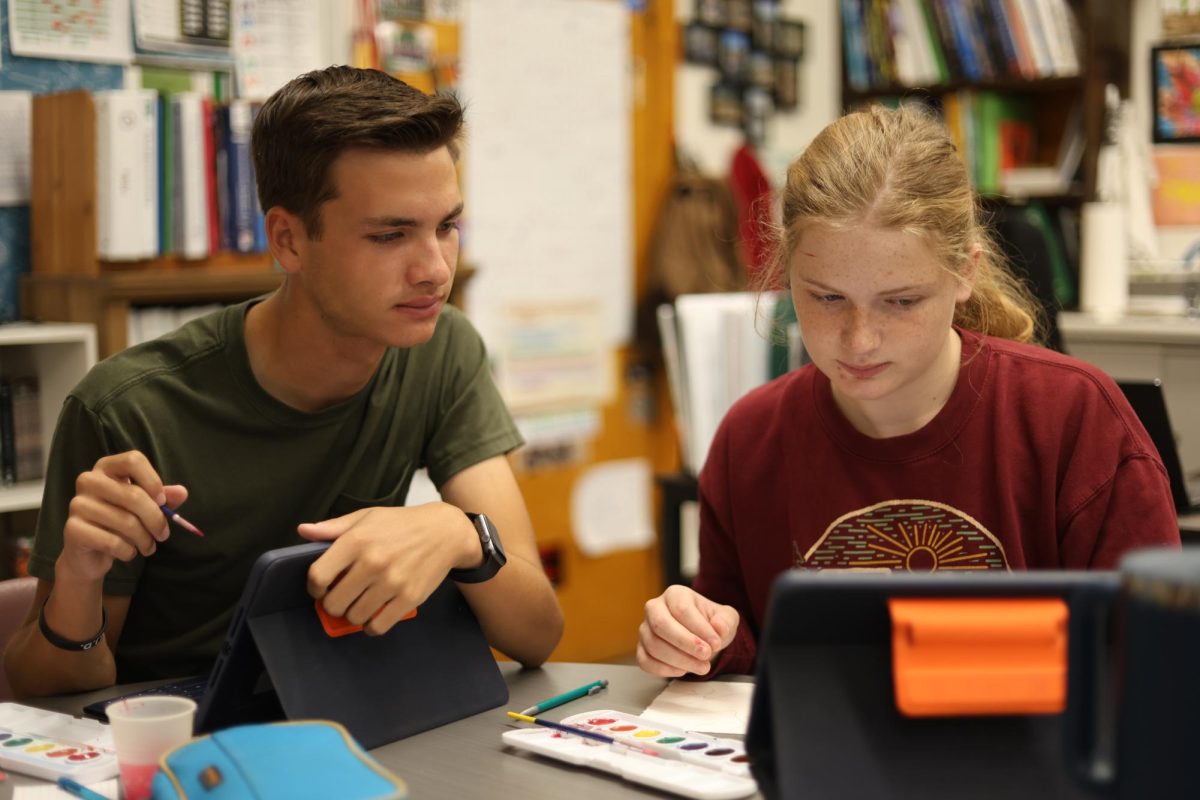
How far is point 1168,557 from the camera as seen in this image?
2.17 feet

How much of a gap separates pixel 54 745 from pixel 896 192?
3.33ft

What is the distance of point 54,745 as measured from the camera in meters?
1.20

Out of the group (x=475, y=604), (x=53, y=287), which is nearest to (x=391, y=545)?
(x=475, y=604)

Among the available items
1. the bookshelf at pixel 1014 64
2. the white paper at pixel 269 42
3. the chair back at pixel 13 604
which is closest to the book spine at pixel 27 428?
the white paper at pixel 269 42

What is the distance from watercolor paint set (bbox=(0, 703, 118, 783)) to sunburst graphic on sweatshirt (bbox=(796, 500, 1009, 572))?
0.77m

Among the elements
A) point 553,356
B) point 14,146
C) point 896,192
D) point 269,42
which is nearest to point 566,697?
point 896,192

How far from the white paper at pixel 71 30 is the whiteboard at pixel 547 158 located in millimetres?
950

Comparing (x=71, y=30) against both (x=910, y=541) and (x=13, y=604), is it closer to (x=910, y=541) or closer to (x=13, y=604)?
(x=13, y=604)

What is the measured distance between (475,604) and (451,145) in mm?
599

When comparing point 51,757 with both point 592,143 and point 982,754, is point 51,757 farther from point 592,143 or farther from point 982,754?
point 592,143

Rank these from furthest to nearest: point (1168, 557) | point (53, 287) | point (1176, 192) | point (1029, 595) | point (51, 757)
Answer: point (1176, 192) < point (53, 287) < point (51, 757) < point (1029, 595) < point (1168, 557)

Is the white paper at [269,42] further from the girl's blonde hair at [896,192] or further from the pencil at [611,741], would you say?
the pencil at [611,741]

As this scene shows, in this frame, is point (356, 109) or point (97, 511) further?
point (356, 109)

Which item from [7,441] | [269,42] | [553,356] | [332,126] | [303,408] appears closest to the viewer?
[332,126]
